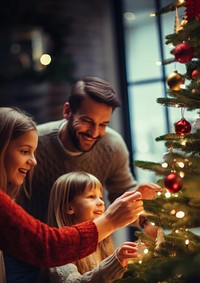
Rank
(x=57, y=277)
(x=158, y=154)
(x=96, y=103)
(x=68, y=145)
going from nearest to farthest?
(x=57, y=277) < (x=96, y=103) < (x=68, y=145) < (x=158, y=154)

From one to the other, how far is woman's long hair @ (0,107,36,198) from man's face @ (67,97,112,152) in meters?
0.29

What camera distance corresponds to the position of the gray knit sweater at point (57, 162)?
76.3 inches

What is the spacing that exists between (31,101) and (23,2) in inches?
24.9

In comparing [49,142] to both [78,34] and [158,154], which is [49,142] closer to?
[158,154]

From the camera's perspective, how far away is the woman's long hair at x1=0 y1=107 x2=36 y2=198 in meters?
1.48

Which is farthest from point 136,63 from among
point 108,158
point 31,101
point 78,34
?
point 108,158

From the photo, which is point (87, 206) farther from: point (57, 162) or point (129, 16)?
point (129, 16)

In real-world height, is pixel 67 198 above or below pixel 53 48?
below

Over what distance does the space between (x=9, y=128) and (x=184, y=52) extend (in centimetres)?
54

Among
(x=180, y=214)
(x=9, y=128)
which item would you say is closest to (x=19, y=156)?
(x=9, y=128)

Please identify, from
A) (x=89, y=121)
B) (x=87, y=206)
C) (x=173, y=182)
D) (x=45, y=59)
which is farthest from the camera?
(x=45, y=59)

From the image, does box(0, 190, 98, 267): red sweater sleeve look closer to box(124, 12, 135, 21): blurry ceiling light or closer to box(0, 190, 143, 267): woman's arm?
box(0, 190, 143, 267): woman's arm

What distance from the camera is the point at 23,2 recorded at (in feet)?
10.9

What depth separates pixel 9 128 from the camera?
4.92 feet
